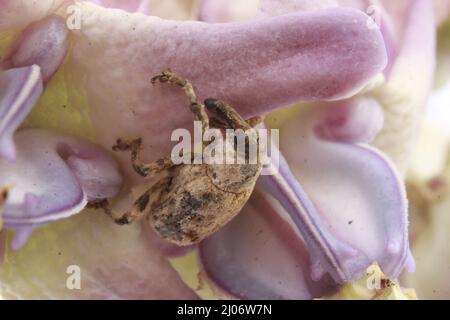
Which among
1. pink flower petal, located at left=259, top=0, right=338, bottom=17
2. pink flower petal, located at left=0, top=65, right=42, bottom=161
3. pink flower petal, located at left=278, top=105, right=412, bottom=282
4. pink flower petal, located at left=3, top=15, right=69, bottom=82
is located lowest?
pink flower petal, located at left=278, top=105, right=412, bottom=282

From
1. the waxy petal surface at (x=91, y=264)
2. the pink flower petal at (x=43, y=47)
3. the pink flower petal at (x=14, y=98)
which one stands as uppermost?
the pink flower petal at (x=43, y=47)

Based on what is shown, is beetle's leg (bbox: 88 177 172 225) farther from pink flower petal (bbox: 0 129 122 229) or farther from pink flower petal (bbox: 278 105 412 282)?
pink flower petal (bbox: 278 105 412 282)

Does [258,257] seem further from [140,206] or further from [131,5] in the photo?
[131,5]

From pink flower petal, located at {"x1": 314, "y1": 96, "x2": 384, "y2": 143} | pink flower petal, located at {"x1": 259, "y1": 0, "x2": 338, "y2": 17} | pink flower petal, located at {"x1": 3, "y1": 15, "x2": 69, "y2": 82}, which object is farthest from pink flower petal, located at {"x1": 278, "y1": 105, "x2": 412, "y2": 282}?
pink flower petal, located at {"x1": 3, "y1": 15, "x2": 69, "y2": 82}

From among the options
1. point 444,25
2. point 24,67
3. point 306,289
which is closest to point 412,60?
point 444,25

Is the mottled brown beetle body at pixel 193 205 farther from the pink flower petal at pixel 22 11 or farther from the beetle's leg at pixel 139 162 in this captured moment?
the pink flower petal at pixel 22 11

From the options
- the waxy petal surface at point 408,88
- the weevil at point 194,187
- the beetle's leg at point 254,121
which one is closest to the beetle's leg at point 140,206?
the weevil at point 194,187
